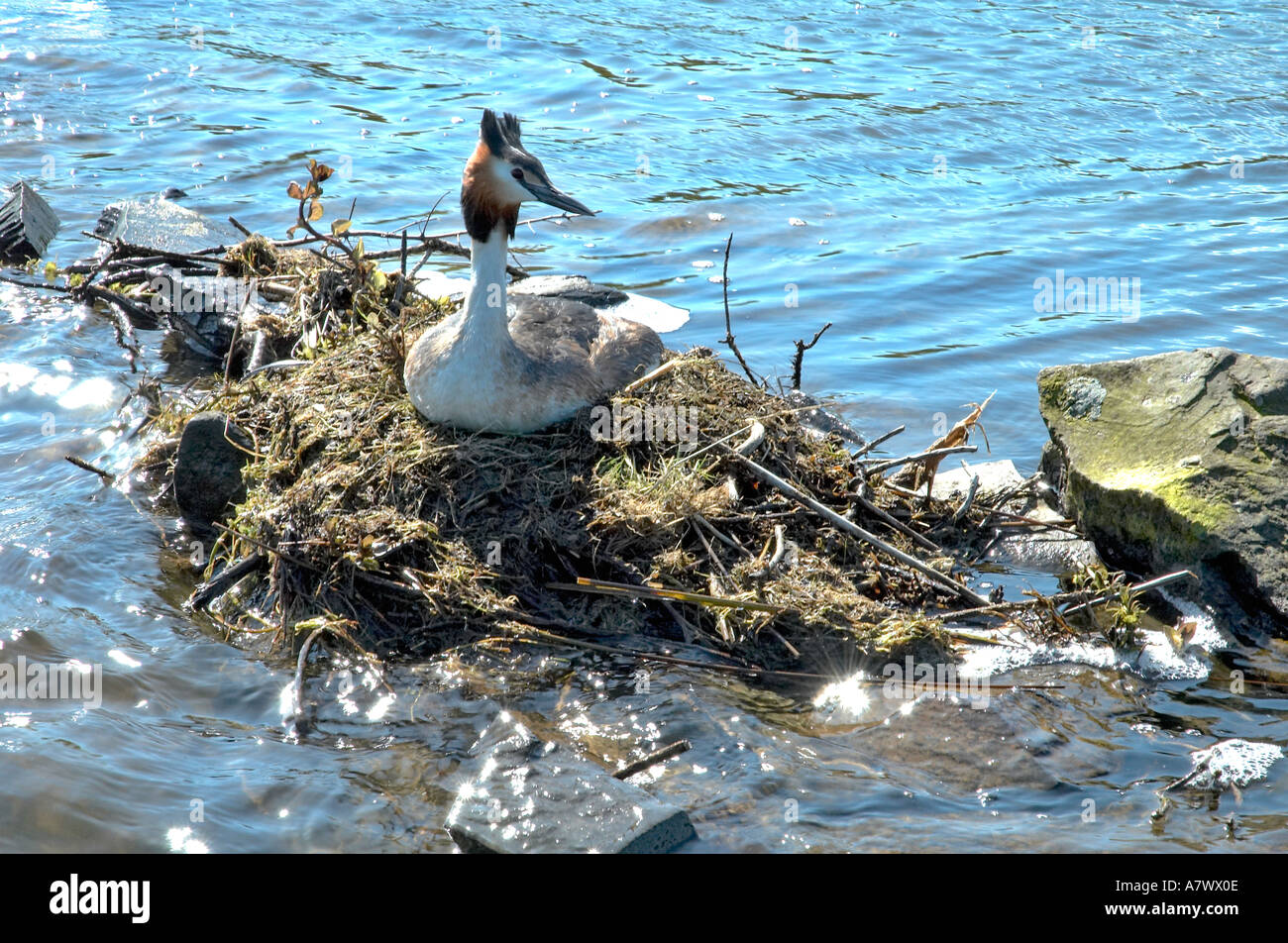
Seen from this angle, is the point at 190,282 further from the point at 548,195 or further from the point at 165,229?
the point at 548,195

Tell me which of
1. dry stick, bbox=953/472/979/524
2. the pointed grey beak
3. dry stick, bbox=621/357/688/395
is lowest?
dry stick, bbox=953/472/979/524

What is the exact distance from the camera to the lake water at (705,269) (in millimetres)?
4504

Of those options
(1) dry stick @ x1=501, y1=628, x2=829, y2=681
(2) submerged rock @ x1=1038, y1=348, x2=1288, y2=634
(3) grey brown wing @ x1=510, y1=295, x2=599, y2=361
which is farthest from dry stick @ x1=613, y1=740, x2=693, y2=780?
(2) submerged rock @ x1=1038, y1=348, x2=1288, y2=634

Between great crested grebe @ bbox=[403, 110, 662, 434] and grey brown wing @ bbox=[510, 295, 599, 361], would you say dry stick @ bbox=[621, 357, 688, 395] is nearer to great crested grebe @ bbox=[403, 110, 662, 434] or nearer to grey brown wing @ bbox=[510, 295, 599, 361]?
great crested grebe @ bbox=[403, 110, 662, 434]

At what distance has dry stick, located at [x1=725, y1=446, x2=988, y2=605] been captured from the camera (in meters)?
5.42

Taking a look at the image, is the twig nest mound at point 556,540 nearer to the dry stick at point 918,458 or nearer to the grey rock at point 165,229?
the dry stick at point 918,458

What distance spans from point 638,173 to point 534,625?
8.64 metres

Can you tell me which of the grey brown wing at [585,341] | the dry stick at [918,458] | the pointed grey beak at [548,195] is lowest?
the dry stick at [918,458]

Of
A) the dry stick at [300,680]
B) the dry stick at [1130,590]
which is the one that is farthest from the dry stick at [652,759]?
the dry stick at [1130,590]

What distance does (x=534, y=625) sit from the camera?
5184mm

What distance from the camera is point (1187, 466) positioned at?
6.09 metres

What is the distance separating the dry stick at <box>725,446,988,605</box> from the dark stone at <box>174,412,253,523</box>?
2698 mm

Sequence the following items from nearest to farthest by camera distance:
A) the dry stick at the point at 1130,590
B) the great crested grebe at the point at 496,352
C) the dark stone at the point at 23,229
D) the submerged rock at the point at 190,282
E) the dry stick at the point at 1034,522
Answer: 1. the dry stick at the point at 1130,590
2. the great crested grebe at the point at 496,352
3. the dry stick at the point at 1034,522
4. the submerged rock at the point at 190,282
5. the dark stone at the point at 23,229

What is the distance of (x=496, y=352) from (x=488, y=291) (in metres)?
0.36
